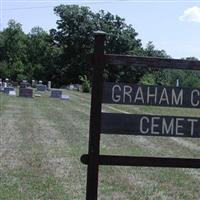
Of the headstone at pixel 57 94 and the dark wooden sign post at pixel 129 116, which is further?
the headstone at pixel 57 94

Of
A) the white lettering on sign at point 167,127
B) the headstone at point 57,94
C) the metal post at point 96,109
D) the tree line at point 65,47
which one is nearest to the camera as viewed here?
the metal post at point 96,109

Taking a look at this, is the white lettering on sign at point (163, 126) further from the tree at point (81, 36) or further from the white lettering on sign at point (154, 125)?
the tree at point (81, 36)

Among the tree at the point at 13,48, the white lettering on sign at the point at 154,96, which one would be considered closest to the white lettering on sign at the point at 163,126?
the white lettering on sign at the point at 154,96

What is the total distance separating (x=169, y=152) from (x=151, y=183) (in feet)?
15.7

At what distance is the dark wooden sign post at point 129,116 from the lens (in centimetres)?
645

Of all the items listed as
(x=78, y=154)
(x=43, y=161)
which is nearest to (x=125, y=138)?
(x=78, y=154)

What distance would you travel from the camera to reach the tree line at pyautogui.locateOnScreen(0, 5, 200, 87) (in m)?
104

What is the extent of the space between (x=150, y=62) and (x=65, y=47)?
10254 centimetres

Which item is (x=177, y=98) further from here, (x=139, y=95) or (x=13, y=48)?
(x=13, y=48)

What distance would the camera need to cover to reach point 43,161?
1170 centimetres

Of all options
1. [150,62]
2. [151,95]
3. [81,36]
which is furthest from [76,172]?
[81,36]

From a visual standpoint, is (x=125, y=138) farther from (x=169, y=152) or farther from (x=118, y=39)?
(x=118, y=39)

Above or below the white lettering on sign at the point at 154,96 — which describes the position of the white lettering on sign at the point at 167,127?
below

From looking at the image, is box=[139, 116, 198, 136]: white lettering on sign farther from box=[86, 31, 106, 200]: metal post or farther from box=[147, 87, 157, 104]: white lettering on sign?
box=[86, 31, 106, 200]: metal post
